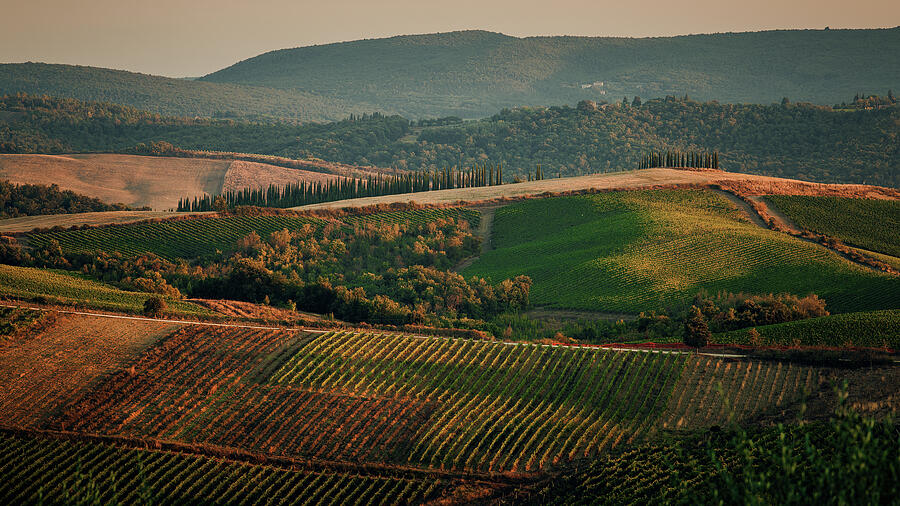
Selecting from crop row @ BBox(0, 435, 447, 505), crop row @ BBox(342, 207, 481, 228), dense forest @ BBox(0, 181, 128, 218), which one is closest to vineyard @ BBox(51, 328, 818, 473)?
crop row @ BBox(0, 435, 447, 505)

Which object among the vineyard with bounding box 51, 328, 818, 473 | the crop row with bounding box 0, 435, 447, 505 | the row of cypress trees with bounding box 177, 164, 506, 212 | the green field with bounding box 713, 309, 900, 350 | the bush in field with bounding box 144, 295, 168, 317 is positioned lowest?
the crop row with bounding box 0, 435, 447, 505

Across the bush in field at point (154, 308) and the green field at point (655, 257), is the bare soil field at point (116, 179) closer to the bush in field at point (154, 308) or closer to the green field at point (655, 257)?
the green field at point (655, 257)

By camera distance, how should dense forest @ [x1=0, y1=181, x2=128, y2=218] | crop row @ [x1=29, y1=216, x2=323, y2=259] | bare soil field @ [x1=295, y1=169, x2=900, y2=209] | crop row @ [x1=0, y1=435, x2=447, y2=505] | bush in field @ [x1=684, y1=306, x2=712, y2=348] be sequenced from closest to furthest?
crop row @ [x1=0, y1=435, x2=447, y2=505] < bush in field @ [x1=684, y1=306, x2=712, y2=348] < crop row @ [x1=29, y1=216, x2=323, y2=259] < bare soil field @ [x1=295, y1=169, x2=900, y2=209] < dense forest @ [x1=0, y1=181, x2=128, y2=218]

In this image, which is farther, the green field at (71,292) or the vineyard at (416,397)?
the green field at (71,292)

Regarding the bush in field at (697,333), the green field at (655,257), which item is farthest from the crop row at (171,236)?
the bush in field at (697,333)

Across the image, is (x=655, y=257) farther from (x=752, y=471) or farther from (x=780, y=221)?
(x=752, y=471)

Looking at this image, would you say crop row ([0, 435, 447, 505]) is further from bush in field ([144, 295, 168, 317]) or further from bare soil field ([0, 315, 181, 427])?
bush in field ([144, 295, 168, 317])

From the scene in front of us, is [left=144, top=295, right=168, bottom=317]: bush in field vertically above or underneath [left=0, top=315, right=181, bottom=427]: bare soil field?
above

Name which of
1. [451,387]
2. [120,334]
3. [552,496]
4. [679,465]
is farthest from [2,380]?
[679,465]
